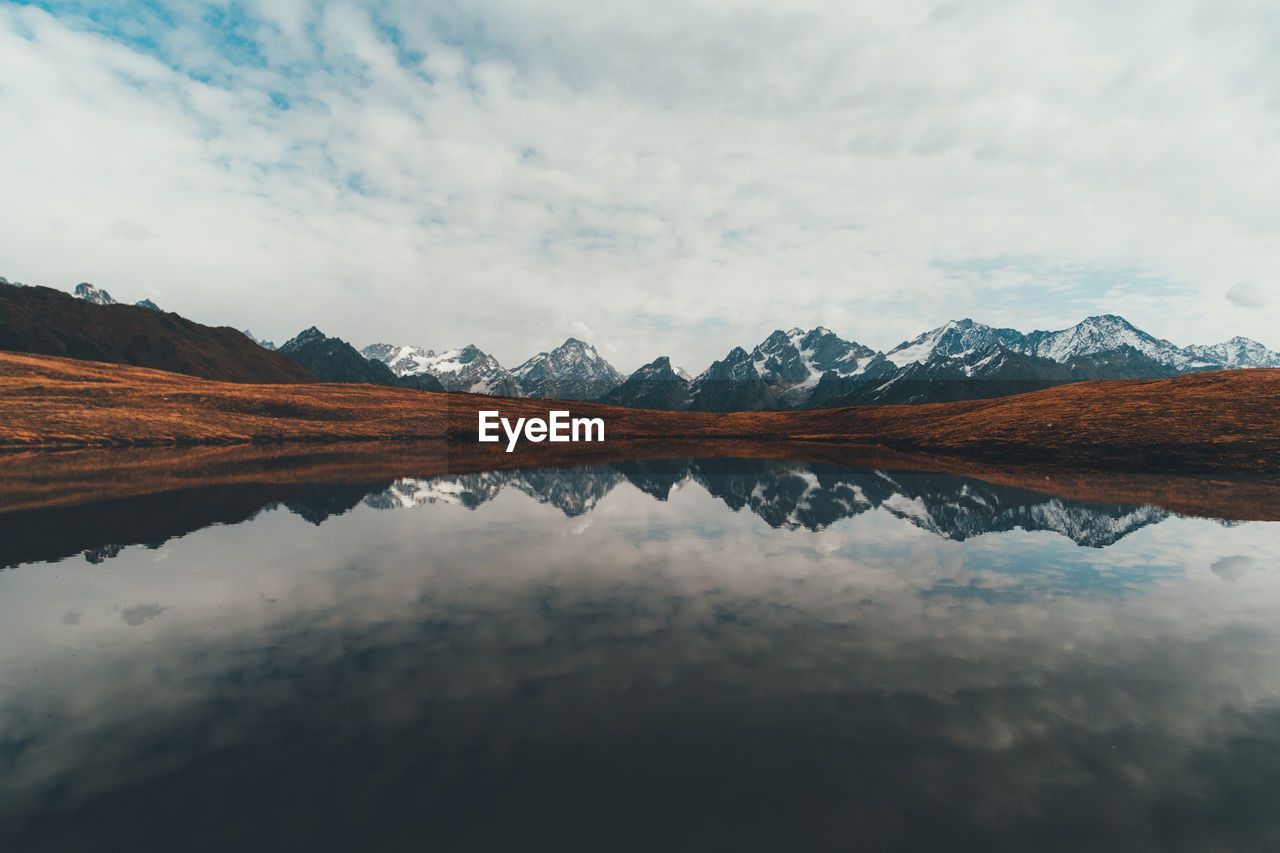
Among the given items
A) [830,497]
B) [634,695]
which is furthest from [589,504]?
[634,695]

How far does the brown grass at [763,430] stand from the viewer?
3627 inches

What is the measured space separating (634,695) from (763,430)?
189879 mm

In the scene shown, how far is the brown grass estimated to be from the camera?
92125mm

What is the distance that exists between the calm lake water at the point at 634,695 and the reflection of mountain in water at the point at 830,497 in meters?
7.59

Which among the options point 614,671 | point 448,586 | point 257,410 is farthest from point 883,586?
point 257,410

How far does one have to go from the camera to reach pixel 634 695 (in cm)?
1608

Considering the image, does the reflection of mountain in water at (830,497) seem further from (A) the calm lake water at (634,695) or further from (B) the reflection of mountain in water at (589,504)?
(A) the calm lake water at (634,695)

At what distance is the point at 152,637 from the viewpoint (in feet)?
66.4

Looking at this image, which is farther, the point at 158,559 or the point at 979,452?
the point at 979,452

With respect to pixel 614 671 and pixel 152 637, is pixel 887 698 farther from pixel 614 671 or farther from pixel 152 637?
pixel 152 637

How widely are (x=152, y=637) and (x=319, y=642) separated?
6581 mm

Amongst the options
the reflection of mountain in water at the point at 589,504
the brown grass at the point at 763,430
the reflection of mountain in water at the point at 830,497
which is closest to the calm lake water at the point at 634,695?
the reflection of mountain in water at the point at 589,504

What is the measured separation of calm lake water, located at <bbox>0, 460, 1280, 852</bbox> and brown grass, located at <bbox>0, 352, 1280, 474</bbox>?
74155 mm

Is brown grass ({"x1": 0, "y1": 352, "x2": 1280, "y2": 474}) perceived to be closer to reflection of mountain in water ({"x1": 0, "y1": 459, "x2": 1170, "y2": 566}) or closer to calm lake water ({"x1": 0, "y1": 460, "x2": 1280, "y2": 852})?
reflection of mountain in water ({"x1": 0, "y1": 459, "x2": 1170, "y2": 566})
